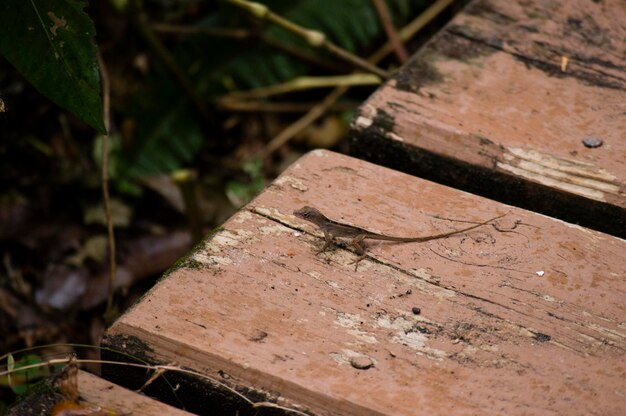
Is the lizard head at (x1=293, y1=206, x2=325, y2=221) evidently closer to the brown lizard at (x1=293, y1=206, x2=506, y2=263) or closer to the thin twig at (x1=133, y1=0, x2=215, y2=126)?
the brown lizard at (x1=293, y1=206, x2=506, y2=263)

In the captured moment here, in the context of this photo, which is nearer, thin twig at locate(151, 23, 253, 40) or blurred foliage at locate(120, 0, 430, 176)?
thin twig at locate(151, 23, 253, 40)

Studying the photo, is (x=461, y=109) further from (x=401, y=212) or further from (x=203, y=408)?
(x=203, y=408)

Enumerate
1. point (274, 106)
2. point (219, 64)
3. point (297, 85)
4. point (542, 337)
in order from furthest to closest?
point (274, 106)
point (297, 85)
point (219, 64)
point (542, 337)

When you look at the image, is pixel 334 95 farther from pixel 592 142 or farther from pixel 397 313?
pixel 397 313

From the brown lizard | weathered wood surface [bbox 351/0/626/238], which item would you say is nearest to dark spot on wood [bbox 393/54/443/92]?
weathered wood surface [bbox 351/0/626/238]

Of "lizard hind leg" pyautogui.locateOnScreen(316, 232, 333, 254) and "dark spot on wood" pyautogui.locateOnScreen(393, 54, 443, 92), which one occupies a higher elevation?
"dark spot on wood" pyautogui.locateOnScreen(393, 54, 443, 92)

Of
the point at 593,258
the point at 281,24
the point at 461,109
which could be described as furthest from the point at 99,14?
the point at 593,258

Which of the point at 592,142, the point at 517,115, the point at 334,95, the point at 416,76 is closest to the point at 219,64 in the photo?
the point at 334,95

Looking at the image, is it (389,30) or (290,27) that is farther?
(389,30)
